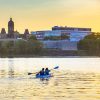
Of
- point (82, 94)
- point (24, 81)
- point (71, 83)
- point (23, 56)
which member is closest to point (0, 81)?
point (24, 81)

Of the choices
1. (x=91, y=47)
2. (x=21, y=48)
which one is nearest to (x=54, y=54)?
(x=91, y=47)

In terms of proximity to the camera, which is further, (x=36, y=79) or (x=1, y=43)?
(x=1, y=43)

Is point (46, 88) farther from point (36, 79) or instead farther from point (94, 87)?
point (36, 79)

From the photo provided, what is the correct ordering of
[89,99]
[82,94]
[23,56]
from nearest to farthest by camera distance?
[89,99] → [82,94] → [23,56]

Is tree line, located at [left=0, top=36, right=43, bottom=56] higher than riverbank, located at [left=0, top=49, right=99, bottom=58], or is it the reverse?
tree line, located at [left=0, top=36, right=43, bottom=56]

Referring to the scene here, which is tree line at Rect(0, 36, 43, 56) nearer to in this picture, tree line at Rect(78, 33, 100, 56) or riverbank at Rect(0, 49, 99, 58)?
riverbank at Rect(0, 49, 99, 58)

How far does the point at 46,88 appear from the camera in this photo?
156 ft

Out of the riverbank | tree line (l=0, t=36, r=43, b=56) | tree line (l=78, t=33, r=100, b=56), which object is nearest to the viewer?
tree line (l=0, t=36, r=43, b=56)

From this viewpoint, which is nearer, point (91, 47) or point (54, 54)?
point (91, 47)

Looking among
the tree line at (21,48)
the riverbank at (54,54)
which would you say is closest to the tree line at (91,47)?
the riverbank at (54,54)

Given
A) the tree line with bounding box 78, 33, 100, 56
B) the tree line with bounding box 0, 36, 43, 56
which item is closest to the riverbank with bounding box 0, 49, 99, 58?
the tree line with bounding box 0, 36, 43, 56

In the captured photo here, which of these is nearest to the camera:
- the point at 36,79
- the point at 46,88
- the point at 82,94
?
the point at 82,94

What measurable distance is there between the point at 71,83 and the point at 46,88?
5799mm

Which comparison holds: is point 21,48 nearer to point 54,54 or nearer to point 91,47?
point 54,54
